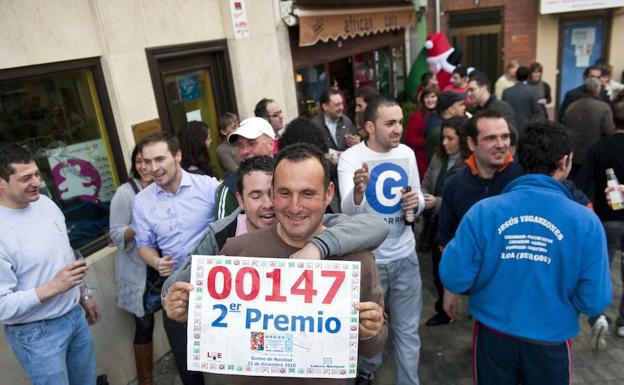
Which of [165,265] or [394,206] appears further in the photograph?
[394,206]

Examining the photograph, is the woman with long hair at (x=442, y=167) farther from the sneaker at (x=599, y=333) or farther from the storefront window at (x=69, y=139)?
the storefront window at (x=69, y=139)

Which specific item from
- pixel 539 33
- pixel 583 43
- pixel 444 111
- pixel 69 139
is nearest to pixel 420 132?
pixel 444 111

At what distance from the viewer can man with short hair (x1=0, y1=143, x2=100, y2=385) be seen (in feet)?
8.19

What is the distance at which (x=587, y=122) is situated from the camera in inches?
229

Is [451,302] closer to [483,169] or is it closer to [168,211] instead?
[483,169]

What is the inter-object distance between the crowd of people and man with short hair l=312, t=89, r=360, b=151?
57.1 inches

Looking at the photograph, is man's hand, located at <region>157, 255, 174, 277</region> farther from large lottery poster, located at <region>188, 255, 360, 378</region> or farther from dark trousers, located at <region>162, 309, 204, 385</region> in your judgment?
large lottery poster, located at <region>188, 255, 360, 378</region>

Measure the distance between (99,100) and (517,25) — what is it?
11.5 m

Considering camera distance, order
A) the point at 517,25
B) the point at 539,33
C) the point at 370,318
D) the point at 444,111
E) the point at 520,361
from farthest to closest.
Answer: the point at 517,25
the point at 539,33
the point at 444,111
the point at 520,361
the point at 370,318

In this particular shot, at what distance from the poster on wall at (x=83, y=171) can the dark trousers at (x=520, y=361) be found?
3.14 metres

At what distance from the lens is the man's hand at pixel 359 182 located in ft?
9.30

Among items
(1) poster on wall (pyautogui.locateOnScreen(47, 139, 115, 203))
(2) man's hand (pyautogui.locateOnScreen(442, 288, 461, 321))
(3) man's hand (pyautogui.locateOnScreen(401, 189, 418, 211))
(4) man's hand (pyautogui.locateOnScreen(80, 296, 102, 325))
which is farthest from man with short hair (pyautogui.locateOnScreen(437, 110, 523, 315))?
(1) poster on wall (pyautogui.locateOnScreen(47, 139, 115, 203))

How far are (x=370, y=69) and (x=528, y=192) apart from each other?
26.6 ft

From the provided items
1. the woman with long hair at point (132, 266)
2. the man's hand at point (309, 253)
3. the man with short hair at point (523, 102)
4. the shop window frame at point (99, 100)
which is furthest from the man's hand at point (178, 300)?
the man with short hair at point (523, 102)
